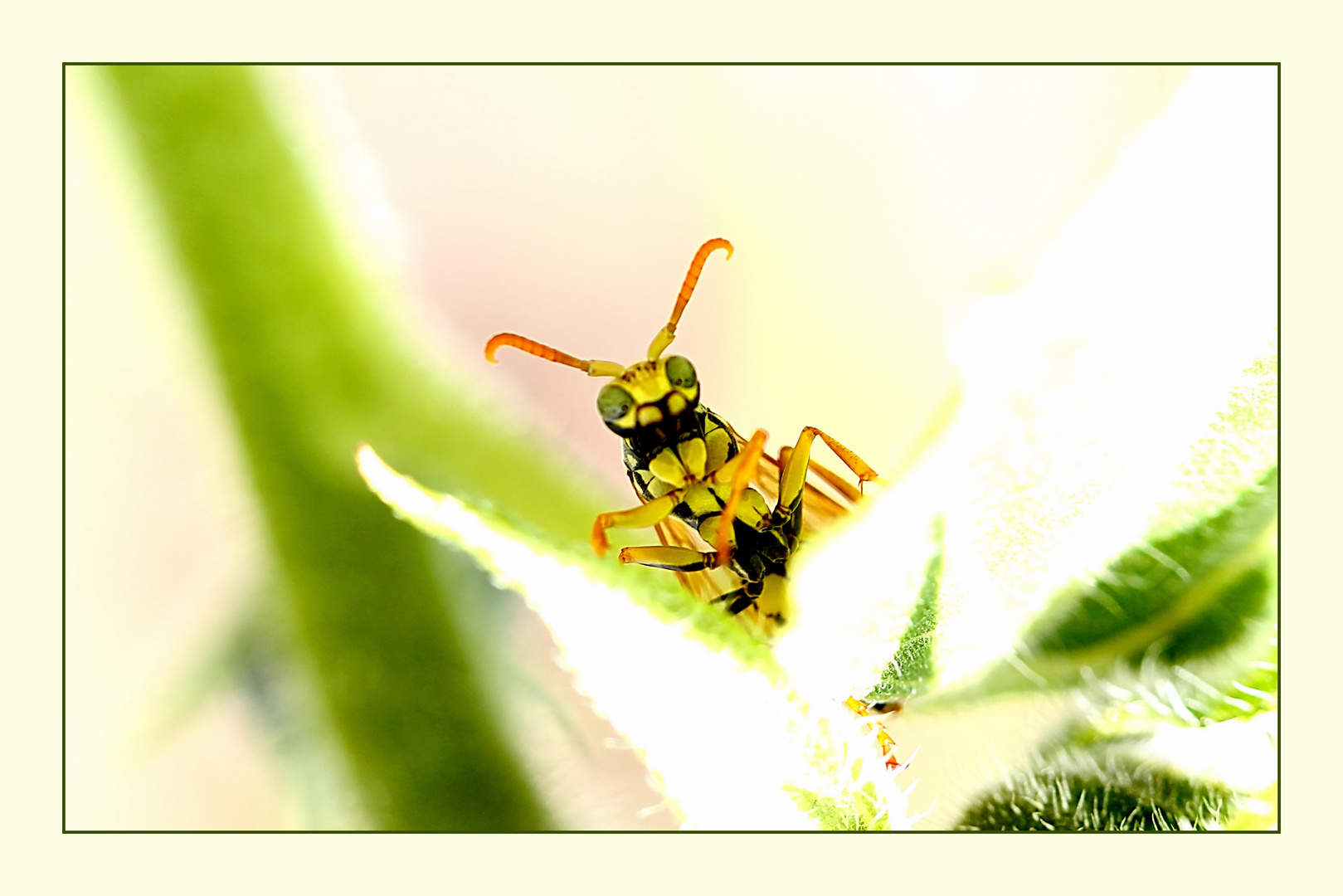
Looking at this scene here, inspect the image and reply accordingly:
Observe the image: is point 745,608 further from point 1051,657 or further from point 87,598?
point 87,598

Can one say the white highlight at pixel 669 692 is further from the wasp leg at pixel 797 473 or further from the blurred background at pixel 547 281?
the wasp leg at pixel 797 473

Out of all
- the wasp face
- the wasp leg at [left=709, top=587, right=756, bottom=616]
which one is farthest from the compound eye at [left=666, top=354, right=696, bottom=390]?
the wasp leg at [left=709, top=587, right=756, bottom=616]

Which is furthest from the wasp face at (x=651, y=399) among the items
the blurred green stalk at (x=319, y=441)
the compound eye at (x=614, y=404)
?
the blurred green stalk at (x=319, y=441)

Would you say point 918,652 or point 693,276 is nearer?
point 918,652

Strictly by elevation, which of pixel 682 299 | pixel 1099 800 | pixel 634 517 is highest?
pixel 682 299

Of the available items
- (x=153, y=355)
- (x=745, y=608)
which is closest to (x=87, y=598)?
(x=153, y=355)

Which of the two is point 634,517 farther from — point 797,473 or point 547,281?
point 547,281

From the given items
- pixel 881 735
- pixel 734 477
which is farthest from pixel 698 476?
pixel 881 735

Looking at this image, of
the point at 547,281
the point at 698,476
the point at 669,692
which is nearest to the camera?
the point at 669,692
